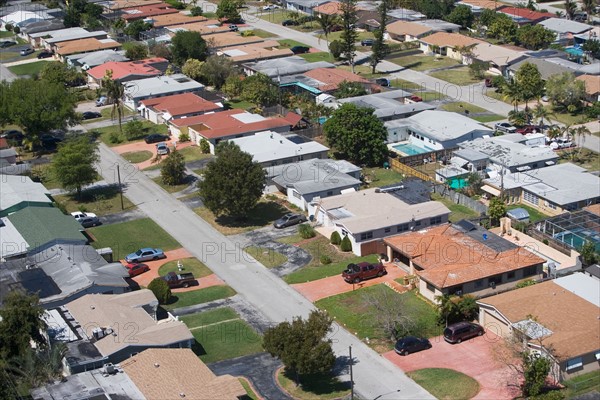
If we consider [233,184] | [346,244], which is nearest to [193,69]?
[233,184]

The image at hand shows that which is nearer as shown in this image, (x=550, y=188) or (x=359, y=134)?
(x=550, y=188)

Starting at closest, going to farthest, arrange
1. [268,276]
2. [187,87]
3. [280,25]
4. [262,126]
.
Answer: [268,276] < [262,126] < [187,87] < [280,25]

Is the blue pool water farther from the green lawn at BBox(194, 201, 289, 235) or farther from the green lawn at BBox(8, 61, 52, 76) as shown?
the green lawn at BBox(8, 61, 52, 76)

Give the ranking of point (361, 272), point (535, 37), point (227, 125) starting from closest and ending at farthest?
point (361, 272) → point (227, 125) → point (535, 37)

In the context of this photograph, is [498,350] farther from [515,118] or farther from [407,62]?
[407,62]

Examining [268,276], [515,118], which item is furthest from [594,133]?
[268,276]

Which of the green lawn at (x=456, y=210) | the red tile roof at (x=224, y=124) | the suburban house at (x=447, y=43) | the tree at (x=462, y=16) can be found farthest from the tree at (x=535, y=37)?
the green lawn at (x=456, y=210)

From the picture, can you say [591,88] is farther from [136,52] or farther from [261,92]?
[136,52]

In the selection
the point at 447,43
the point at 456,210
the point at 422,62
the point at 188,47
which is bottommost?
the point at 422,62

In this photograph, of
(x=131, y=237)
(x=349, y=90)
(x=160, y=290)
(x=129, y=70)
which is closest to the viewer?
(x=160, y=290)
